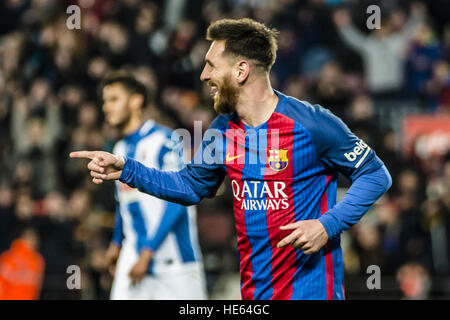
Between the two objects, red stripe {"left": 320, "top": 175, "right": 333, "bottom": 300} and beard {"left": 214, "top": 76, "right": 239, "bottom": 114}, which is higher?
beard {"left": 214, "top": 76, "right": 239, "bottom": 114}

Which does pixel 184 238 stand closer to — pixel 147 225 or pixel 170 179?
pixel 147 225

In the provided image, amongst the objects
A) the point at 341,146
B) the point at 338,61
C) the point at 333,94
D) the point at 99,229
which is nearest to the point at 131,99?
the point at 341,146

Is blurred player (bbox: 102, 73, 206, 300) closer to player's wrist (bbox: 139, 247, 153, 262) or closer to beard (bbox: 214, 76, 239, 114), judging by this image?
player's wrist (bbox: 139, 247, 153, 262)

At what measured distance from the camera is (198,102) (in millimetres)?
10297

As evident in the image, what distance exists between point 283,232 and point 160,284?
1.94 metres

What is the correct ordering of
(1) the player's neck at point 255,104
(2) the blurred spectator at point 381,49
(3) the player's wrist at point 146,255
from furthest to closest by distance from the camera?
(2) the blurred spectator at point 381,49 < (3) the player's wrist at point 146,255 < (1) the player's neck at point 255,104

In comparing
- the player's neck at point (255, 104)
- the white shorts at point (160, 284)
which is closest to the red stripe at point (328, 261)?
the player's neck at point (255, 104)

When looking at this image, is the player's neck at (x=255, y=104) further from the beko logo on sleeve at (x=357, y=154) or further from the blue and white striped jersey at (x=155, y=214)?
the blue and white striped jersey at (x=155, y=214)

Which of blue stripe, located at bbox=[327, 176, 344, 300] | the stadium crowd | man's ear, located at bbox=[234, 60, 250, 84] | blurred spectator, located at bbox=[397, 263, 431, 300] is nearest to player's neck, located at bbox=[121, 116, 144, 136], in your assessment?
man's ear, located at bbox=[234, 60, 250, 84]

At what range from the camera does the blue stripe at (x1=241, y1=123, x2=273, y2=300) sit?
3.89 meters

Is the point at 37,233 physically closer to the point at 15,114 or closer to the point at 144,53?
the point at 15,114

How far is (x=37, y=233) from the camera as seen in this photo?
859 centimetres

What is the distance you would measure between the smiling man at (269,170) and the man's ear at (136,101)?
1.79 meters

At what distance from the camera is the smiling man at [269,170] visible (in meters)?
3.77
